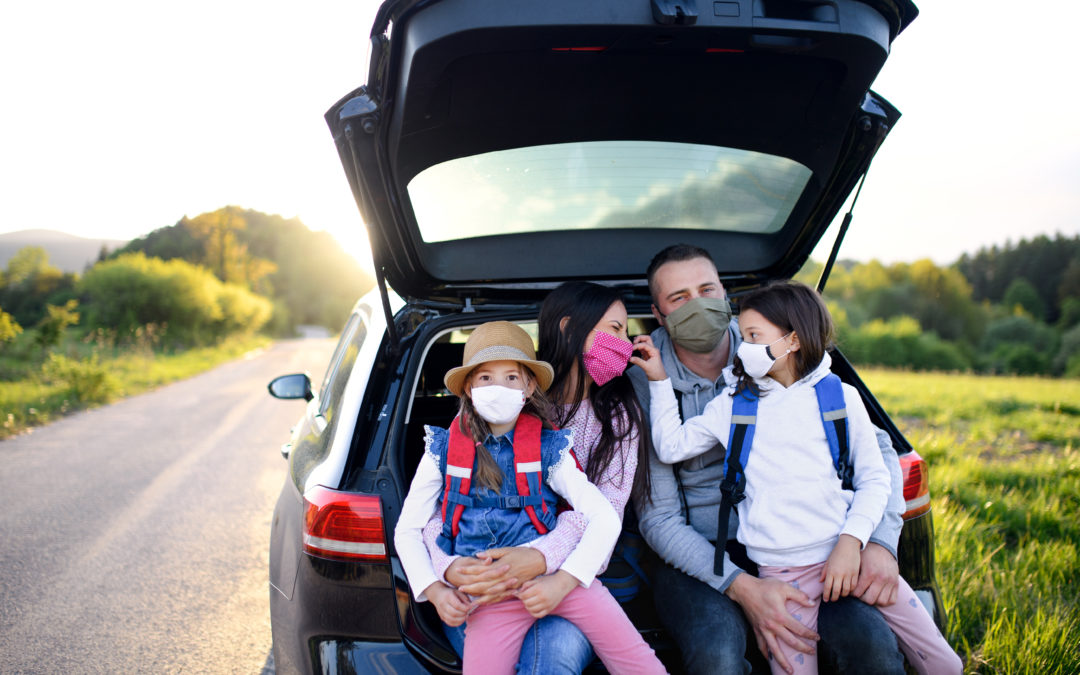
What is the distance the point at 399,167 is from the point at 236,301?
3209cm

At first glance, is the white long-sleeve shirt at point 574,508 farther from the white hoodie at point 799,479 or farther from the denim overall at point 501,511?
the white hoodie at point 799,479

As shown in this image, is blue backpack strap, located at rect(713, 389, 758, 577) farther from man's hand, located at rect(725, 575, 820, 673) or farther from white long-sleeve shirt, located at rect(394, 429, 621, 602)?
white long-sleeve shirt, located at rect(394, 429, 621, 602)

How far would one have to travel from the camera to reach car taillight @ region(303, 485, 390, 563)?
5.57 feet

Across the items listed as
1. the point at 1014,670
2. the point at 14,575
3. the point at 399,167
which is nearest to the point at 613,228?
the point at 399,167

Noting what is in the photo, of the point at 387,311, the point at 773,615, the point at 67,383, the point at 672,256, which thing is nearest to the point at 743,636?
the point at 773,615

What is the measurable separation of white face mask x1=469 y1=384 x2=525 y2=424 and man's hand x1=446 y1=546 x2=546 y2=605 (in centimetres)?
37

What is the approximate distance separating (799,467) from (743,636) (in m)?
0.50

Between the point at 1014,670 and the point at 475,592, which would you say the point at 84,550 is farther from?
the point at 1014,670

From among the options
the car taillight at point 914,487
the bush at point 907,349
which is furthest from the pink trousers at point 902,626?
the bush at point 907,349

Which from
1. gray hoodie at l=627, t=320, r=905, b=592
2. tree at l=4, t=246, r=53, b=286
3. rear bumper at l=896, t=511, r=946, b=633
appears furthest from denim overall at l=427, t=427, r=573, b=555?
tree at l=4, t=246, r=53, b=286

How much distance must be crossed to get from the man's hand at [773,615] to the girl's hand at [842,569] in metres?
0.07

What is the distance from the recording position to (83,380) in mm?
9766

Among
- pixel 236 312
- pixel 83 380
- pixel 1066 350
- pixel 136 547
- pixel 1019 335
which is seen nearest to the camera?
pixel 136 547

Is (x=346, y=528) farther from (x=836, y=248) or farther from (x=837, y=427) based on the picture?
(x=836, y=248)
